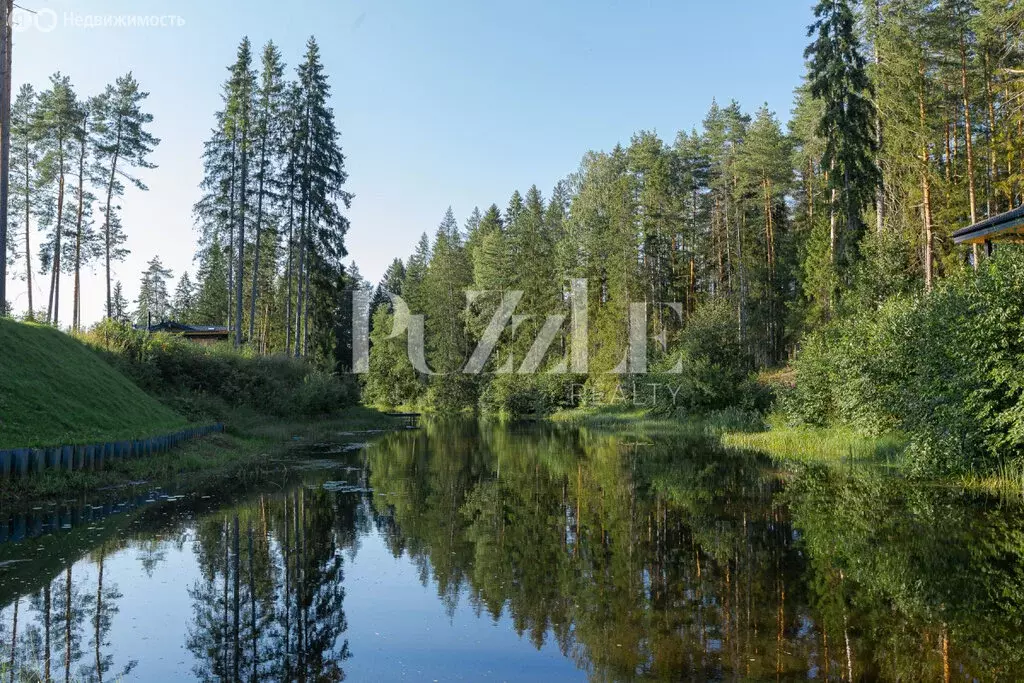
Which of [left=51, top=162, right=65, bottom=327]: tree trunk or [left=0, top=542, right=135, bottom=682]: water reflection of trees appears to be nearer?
[left=0, top=542, right=135, bottom=682]: water reflection of trees

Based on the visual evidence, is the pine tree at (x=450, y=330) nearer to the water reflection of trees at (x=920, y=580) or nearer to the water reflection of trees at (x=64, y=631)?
the water reflection of trees at (x=920, y=580)

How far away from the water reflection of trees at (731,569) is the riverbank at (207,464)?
4.29 m

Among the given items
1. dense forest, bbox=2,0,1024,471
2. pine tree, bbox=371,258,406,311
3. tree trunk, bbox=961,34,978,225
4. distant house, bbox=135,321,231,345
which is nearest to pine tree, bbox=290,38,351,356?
dense forest, bbox=2,0,1024,471

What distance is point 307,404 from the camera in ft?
110

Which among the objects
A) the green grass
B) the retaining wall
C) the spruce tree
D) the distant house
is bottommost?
the green grass

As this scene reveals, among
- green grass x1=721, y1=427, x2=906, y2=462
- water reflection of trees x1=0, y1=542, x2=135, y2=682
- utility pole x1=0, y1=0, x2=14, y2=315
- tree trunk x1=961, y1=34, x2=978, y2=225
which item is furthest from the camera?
tree trunk x1=961, y1=34, x2=978, y2=225

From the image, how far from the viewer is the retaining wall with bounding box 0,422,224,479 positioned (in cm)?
1299

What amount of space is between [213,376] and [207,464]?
35.8 ft

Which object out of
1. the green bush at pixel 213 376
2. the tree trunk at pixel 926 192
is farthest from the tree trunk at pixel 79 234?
the tree trunk at pixel 926 192

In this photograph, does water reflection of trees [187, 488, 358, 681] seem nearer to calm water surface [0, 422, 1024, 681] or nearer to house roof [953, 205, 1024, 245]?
calm water surface [0, 422, 1024, 681]

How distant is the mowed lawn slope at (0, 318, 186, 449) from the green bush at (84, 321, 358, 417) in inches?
115

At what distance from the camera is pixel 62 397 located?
17.1 metres

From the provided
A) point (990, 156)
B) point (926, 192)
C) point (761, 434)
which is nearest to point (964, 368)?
point (761, 434)

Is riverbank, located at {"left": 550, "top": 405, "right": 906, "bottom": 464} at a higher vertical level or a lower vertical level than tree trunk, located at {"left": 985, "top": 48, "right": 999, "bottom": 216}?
lower
